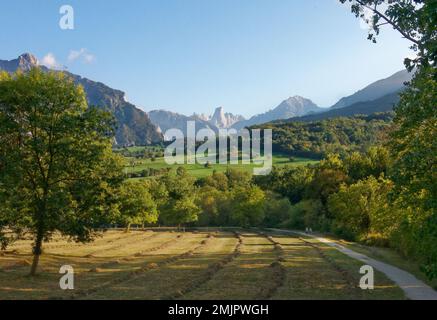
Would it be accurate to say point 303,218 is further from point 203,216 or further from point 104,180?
point 104,180

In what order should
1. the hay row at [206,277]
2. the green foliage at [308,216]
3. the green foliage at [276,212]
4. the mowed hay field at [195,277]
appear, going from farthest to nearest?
the green foliage at [276,212], the green foliage at [308,216], the mowed hay field at [195,277], the hay row at [206,277]

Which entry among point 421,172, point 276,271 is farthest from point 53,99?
point 421,172

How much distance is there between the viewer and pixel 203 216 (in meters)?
134

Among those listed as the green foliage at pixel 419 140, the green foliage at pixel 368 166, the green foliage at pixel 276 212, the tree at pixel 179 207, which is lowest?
the green foliage at pixel 276 212

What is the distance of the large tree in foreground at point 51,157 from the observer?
2930 centimetres

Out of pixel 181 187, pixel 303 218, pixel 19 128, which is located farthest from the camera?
pixel 181 187

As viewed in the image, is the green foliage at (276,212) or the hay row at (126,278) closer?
the hay row at (126,278)

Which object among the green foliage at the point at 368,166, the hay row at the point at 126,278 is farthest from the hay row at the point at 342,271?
the green foliage at the point at 368,166

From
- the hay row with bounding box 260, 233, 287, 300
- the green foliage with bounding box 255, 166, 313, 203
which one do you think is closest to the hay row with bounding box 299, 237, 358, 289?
the hay row with bounding box 260, 233, 287, 300

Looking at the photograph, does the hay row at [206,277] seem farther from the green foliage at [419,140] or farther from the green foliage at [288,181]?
the green foliage at [288,181]

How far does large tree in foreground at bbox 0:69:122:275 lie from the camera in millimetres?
29297
